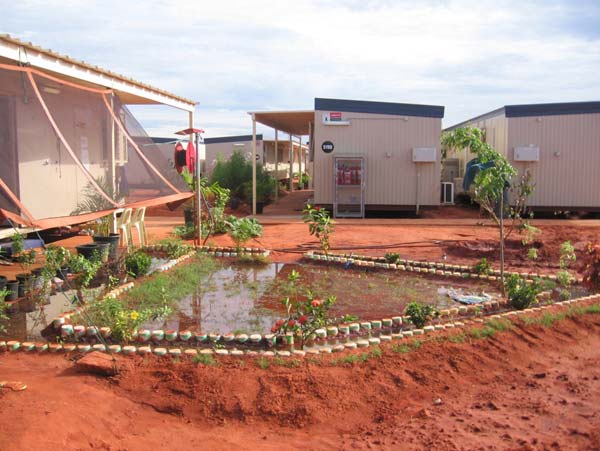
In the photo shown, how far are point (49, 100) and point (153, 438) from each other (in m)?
4.62

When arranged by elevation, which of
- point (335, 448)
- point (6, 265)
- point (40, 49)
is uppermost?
point (40, 49)

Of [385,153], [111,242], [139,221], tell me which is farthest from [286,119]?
[111,242]

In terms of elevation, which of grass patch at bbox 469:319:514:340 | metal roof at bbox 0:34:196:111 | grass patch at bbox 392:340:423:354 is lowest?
grass patch at bbox 392:340:423:354

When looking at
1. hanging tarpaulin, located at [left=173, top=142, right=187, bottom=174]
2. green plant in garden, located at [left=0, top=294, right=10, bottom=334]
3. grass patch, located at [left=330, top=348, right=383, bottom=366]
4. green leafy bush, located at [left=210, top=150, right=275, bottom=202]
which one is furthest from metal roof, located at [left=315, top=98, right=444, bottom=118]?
grass patch, located at [left=330, top=348, right=383, bottom=366]

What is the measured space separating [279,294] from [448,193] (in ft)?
40.9

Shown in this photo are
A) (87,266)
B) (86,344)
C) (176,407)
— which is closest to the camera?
(176,407)

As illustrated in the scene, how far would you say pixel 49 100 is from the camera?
7.07 meters

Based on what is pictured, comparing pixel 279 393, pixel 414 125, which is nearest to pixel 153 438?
pixel 279 393

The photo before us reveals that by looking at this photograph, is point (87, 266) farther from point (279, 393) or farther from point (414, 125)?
point (414, 125)

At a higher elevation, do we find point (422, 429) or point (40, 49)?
point (40, 49)

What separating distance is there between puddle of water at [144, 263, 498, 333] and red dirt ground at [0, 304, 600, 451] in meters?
1.31

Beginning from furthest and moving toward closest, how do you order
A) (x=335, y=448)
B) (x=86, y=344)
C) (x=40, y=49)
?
(x=40, y=49)
(x=86, y=344)
(x=335, y=448)

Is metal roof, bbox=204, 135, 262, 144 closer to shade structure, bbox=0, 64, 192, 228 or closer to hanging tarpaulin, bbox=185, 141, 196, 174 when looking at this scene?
hanging tarpaulin, bbox=185, 141, 196, 174

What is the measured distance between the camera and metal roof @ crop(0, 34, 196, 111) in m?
7.08
